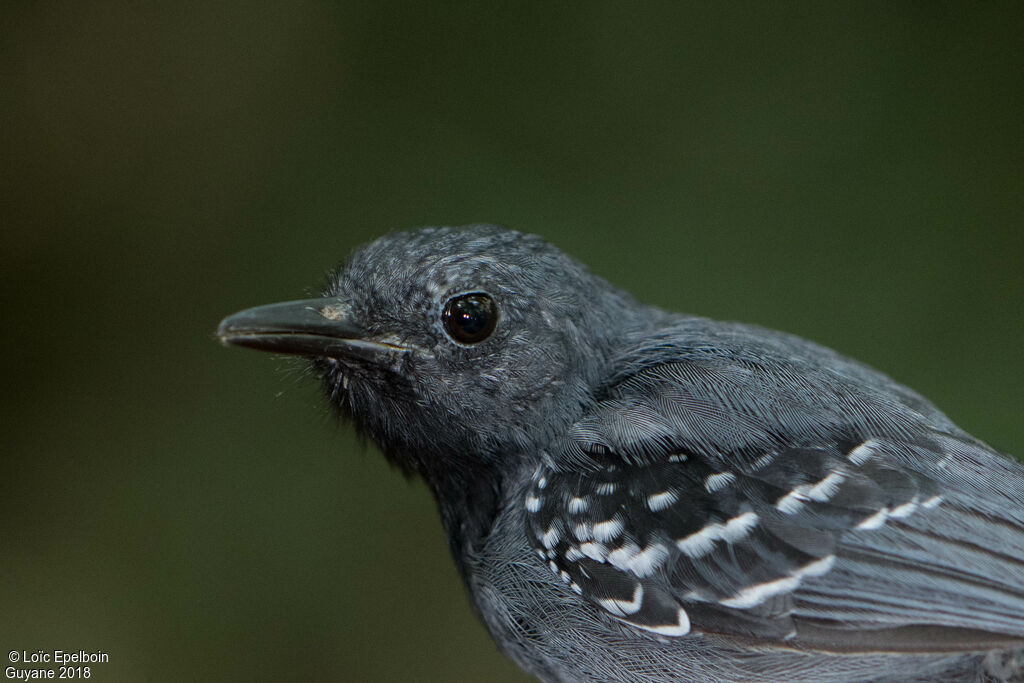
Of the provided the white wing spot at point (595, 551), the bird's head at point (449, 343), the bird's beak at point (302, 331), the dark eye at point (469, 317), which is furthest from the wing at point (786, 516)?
the bird's beak at point (302, 331)

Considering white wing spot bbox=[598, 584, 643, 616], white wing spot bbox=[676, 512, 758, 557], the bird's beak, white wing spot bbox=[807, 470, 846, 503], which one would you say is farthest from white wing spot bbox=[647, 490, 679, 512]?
the bird's beak

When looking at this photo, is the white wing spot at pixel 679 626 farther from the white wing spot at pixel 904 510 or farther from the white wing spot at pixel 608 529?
the white wing spot at pixel 904 510

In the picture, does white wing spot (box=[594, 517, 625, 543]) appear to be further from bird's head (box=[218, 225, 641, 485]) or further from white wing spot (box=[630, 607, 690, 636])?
bird's head (box=[218, 225, 641, 485])

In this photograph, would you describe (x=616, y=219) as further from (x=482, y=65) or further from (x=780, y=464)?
(x=780, y=464)

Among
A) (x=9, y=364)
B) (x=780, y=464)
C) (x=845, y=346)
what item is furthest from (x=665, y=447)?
(x=9, y=364)

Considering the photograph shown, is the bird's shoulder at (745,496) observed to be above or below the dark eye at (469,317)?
below

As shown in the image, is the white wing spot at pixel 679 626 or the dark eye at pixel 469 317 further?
the dark eye at pixel 469 317

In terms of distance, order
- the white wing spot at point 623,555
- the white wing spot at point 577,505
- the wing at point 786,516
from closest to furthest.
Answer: the wing at point 786,516, the white wing spot at point 623,555, the white wing spot at point 577,505
